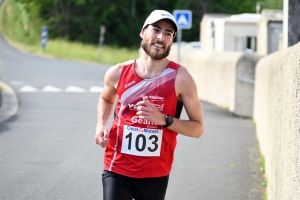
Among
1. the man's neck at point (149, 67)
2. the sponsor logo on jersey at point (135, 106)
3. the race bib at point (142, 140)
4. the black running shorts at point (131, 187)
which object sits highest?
the man's neck at point (149, 67)

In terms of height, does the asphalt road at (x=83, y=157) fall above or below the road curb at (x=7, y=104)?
above

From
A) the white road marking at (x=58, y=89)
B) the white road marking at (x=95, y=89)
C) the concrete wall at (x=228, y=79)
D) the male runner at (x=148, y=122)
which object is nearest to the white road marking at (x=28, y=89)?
the white road marking at (x=58, y=89)

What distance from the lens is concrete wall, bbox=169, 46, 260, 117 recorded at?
1934 centimetres

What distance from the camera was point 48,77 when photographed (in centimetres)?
3139

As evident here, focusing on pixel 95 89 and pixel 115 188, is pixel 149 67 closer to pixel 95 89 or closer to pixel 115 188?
pixel 115 188

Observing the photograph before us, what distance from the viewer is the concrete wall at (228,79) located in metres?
19.3

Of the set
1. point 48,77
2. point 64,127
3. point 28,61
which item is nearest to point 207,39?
point 28,61

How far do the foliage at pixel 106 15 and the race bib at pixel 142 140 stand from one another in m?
72.0

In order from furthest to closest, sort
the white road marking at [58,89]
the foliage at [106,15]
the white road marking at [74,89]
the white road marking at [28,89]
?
1. the foliage at [106,15]
2. the white road marking at [74,89]
3. the white road marking at [58,89]
4. the white road marking at [28,89]

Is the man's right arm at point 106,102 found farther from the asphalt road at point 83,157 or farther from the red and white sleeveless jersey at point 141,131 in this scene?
the asphalt road at point 83,157

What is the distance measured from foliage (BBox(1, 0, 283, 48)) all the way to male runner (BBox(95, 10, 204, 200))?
7196 cm

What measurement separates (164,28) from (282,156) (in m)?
1.67

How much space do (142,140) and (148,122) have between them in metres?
0.12

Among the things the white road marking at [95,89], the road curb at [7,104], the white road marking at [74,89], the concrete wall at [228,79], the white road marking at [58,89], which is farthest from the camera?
the white road marking at [74,89]
